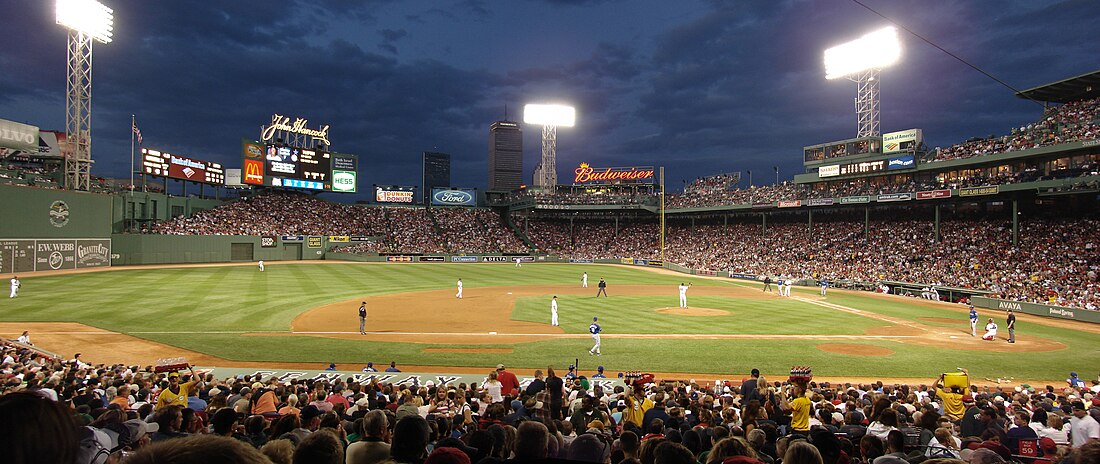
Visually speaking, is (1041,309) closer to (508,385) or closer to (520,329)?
(520,329)

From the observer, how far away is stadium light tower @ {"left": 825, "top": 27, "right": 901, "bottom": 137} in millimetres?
53344

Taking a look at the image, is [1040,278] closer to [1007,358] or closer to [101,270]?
[1007,358]

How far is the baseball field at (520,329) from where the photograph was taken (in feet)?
65.6

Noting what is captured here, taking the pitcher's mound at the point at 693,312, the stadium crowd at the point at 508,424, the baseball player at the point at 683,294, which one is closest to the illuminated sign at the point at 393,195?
the baseball player at the point at 683,294

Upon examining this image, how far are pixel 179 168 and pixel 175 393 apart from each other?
70591 mm

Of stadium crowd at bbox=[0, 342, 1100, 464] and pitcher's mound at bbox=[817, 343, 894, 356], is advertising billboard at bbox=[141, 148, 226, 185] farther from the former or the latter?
pitcher's mound at bbox=[817, 343, 894, 356]

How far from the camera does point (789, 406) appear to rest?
35.5ft

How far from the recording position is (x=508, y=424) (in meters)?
7.58

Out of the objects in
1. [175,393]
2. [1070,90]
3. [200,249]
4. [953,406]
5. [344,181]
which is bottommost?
[953,406]

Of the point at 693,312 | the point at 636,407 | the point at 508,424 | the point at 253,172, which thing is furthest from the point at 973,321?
the point at 253,172

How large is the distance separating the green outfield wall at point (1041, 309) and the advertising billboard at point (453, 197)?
71115mm

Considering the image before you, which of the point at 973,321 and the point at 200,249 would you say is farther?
the point at 200,249

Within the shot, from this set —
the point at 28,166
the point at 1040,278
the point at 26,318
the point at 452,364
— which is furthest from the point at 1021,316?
the point at 28,166

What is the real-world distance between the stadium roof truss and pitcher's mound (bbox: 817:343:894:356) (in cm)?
3700
